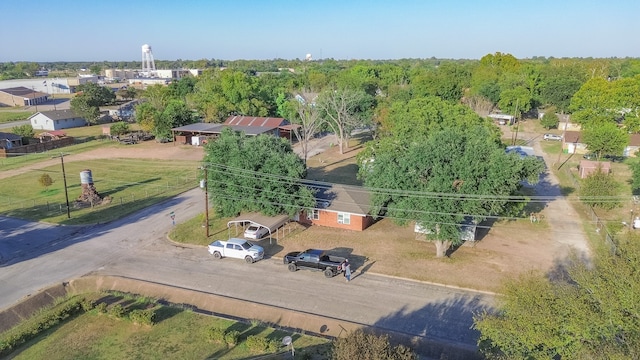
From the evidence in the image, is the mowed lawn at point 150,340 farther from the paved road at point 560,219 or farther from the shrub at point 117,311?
the paved road at point 560,219

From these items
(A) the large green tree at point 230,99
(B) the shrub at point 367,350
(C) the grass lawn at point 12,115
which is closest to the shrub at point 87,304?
(B) the shrub at point 367,350

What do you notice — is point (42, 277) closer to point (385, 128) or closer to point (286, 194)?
point (286, 194)

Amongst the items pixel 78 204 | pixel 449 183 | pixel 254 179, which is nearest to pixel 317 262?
pixel 254 179

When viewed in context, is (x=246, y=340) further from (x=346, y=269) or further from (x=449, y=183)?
(x=449, y=183)

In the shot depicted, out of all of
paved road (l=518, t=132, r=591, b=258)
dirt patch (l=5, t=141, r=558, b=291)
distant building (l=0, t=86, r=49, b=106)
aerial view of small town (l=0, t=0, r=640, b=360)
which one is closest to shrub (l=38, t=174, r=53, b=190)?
aerial view of small town (l=0, t=0, r=640, b=360)

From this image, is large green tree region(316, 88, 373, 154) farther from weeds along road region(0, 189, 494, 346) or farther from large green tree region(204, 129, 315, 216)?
weeds along road region(0, 189, 494, 346)
